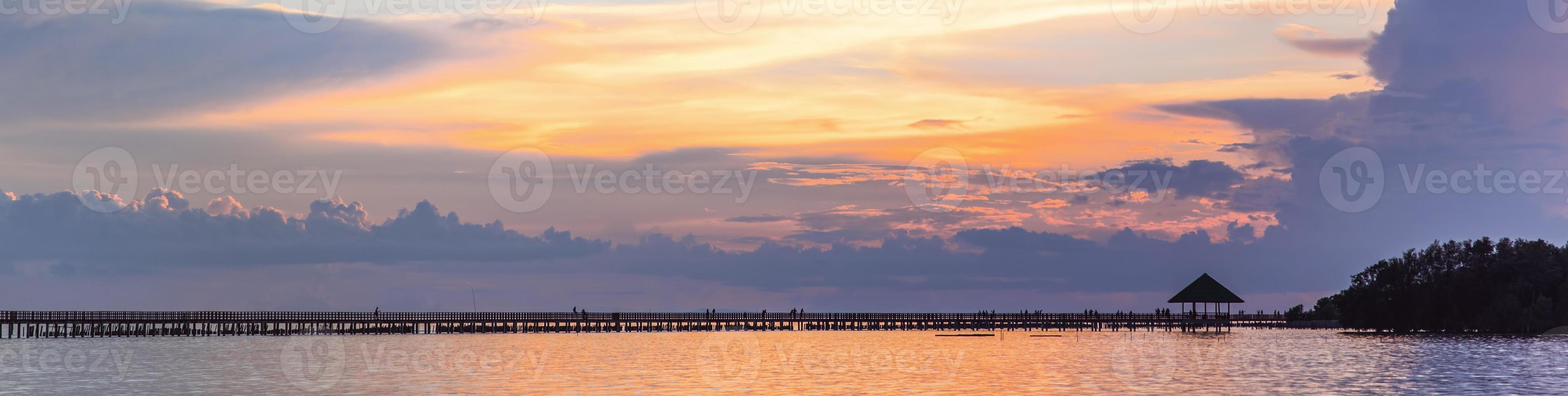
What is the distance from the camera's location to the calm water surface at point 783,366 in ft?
163

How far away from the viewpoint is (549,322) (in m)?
120

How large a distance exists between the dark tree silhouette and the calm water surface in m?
5.90

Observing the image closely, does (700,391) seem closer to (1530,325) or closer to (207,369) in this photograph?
(207,369)

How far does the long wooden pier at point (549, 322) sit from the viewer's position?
96188 mm

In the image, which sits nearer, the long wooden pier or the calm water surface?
the calm water surface

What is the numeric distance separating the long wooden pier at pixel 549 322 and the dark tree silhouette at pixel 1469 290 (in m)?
12.7

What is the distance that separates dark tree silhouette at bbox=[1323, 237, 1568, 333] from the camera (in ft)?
324

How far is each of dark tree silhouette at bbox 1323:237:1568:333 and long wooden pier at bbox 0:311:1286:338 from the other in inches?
499

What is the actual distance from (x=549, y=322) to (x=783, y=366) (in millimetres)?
60989

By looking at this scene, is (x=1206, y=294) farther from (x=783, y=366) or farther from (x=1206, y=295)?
(x=783, y=366)

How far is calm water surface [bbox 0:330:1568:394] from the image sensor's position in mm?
49625

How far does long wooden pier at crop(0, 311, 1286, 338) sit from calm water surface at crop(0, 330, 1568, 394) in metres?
1.88

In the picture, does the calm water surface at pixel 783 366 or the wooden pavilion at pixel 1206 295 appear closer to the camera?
the calm water surface at pixel 783 366

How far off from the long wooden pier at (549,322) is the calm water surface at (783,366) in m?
1.88
